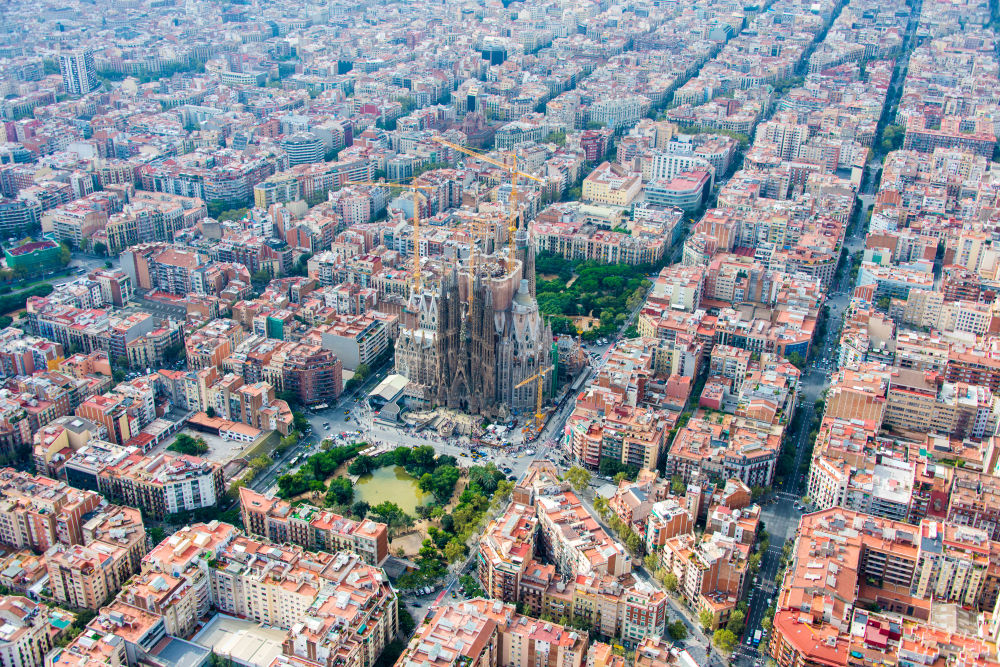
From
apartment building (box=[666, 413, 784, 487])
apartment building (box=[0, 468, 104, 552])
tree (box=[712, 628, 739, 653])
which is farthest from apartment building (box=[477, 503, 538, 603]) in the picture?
apartment building (box=[0, 468, 104, 552])

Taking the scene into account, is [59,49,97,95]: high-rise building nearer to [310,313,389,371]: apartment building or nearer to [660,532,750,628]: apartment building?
[310,313,389,371]: apartment building

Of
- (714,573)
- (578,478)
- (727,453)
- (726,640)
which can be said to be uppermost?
(727,453)

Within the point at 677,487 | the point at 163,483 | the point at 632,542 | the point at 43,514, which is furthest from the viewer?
the point at 677,487

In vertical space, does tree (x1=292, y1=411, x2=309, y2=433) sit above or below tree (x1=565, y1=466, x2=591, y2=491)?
below

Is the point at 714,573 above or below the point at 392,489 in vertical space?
above

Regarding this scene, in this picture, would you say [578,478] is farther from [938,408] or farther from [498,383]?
[938,408]

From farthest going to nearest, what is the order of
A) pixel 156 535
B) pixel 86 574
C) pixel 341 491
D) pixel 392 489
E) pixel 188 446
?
pixel 188 446, pixel 392 489, pixel 341 491, pixel 156 535, pixel 86 574

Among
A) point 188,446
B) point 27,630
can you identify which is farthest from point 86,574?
point 188,446
